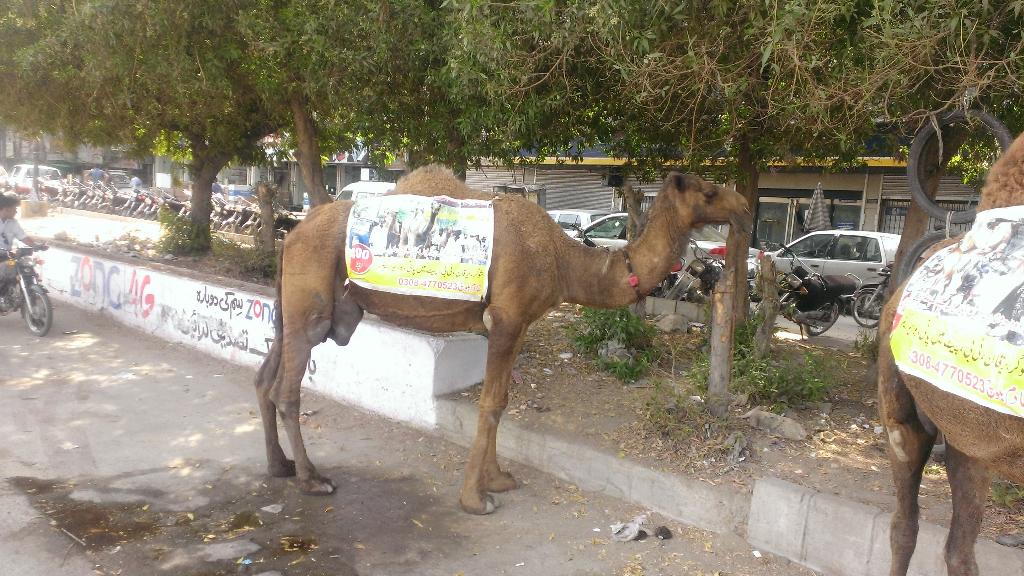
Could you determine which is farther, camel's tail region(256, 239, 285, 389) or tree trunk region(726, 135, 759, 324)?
tree trunk region(726, 135, 759, 324)

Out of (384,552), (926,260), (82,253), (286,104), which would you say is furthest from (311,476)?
(82,253)

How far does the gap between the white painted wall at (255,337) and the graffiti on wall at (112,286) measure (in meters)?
0.01

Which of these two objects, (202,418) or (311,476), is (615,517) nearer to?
(311,476)

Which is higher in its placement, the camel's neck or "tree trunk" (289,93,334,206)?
"tree trunk" (289,93,334,206)

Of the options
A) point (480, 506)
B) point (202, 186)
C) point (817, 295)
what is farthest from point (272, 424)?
point (202, 186)

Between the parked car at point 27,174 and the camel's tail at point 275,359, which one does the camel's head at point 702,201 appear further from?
the parked car at point 27,174

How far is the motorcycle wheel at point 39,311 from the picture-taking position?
31.6ft

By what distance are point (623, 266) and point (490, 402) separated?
1261 millimetres

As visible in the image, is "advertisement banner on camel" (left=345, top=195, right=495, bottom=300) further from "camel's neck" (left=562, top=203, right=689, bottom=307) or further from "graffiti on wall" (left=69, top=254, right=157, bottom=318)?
"graffiti on wall" (left=69, top=254, right=157, bottom=318)

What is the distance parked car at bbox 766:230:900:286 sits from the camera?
Answer: 555 inches

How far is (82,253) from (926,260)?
38.7ft

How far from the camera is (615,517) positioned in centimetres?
502

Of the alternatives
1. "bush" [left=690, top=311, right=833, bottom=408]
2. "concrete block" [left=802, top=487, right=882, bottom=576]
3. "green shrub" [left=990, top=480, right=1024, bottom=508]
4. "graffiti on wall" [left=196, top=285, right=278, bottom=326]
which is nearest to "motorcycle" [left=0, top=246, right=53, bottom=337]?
"graffiti on wall" [left=196, top=285, right=278, bottom=326]

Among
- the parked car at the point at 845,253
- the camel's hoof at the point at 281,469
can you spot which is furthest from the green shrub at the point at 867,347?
the parked car at the point at 845,253
